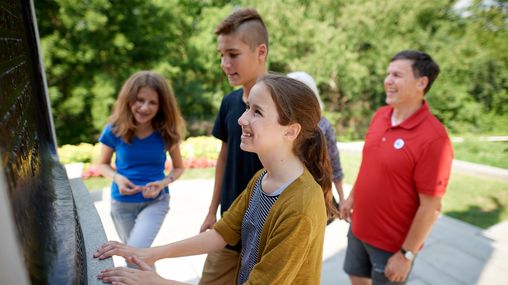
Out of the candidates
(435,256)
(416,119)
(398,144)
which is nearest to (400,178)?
(398,144)

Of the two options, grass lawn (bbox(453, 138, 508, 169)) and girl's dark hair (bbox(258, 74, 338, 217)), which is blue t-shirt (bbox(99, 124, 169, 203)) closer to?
girl's dark hair (bbox(258, 74, 338, 217))

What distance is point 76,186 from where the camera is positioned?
211 centimetres

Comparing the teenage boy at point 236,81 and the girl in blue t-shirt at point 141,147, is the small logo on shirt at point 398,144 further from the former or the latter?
the girl in blue t-shirt at point 141,147

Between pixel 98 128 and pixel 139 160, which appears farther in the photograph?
pixel 98 128

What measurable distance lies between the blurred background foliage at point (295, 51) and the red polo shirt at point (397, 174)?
11161 mm

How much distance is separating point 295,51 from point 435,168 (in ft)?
50.4

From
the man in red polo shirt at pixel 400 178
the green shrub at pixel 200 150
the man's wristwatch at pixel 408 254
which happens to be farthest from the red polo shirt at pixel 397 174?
the green shrub at pixel 200 150

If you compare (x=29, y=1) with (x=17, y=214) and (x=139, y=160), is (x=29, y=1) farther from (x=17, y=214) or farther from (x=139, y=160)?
(x=17, y=214)

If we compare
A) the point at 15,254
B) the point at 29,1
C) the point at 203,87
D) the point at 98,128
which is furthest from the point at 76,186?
the point at 203,87

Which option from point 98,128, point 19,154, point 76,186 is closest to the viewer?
point 19,154

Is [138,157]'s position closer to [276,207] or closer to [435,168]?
[276,207]

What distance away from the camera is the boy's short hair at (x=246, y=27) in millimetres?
2047

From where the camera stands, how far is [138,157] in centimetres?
281

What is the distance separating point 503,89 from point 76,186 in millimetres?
15121
